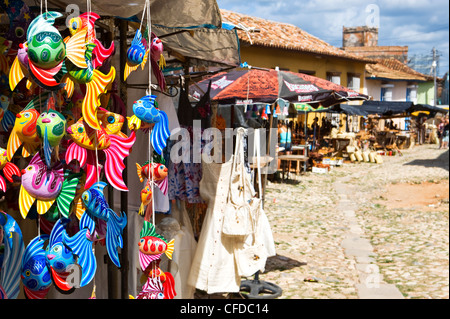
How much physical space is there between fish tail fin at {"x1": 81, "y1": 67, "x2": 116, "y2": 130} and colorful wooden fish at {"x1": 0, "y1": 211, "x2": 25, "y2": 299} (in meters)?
0.49

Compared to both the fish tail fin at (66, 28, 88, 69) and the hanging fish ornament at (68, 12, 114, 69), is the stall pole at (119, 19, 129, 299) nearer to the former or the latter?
the hanging fish ornament at (68, 12, 114, 69)

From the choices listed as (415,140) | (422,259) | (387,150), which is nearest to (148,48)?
(422,259)

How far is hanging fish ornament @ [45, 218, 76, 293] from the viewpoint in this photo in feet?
5.59

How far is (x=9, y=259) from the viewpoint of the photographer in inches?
70.7

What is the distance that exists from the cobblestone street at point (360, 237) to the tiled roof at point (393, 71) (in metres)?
→ 18.2

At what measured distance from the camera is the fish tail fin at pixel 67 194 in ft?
5.87

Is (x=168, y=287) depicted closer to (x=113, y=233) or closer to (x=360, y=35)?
(x=113, y=233)

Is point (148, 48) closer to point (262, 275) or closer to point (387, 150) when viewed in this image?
point (262, 275)

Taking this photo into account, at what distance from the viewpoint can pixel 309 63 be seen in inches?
834

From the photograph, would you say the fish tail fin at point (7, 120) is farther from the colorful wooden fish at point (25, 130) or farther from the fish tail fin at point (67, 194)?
the fish tail fin at point (67, 194)

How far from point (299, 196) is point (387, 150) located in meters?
14.1

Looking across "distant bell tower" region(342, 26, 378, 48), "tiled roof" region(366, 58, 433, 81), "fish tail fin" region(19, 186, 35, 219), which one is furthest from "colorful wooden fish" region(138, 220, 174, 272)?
"tiled roof" region(366, 58, 433, 81)

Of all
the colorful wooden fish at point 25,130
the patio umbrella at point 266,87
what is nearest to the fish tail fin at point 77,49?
the colorful wooden fish at point 25,130
